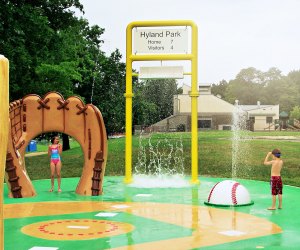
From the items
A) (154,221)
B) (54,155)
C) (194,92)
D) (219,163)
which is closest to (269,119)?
(219,163)

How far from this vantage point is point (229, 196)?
10.4 metres

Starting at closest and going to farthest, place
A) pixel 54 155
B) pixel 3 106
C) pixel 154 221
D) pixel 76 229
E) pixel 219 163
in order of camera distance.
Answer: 1. pixel 3 106
2. pixel 76 229
3. pixel 154 221
4. pixel 54 155
5. pixel 219 163

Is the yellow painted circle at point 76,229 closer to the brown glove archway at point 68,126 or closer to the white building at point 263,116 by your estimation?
the brown glove archway at point 68,126

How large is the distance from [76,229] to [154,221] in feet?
4.74

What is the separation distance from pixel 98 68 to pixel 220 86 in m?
77.2

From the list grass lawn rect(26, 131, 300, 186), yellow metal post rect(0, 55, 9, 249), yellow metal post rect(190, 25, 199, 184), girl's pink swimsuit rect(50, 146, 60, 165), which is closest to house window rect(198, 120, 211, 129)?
grass lawn rect(26, 131, 300, 186)

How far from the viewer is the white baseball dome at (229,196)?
10.3m

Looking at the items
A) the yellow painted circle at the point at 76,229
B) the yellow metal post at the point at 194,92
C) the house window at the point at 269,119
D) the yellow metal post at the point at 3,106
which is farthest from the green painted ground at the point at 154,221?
the house window at the point at 269,119

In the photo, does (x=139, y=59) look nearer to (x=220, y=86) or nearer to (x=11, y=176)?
(x=11, y=176)

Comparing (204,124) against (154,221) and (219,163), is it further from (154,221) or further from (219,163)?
(154,221)

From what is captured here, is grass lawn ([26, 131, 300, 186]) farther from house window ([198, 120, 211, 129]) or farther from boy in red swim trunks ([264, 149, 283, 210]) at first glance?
house window ([198, 120, 211, 129])

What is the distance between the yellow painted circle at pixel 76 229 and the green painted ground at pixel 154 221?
200 mm

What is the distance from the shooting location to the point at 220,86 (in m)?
111

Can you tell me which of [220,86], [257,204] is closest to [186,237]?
[257,204]
